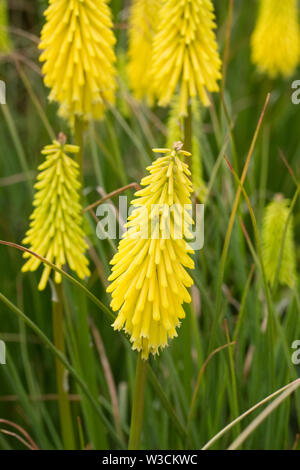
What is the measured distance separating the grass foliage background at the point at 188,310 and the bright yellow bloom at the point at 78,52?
0.68ft

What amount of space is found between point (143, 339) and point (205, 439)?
922mm

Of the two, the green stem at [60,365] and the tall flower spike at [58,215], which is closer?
the tall flower spike at [58,215]

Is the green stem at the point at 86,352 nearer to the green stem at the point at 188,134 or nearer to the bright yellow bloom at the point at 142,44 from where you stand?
the green stem at the point at 188,134

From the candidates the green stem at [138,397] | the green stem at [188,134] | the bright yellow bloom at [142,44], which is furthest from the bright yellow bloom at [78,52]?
the green stem at [138,397]

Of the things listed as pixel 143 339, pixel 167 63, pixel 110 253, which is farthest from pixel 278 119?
pixel 143 339

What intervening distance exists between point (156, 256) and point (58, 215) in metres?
0.59

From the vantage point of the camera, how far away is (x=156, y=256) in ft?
4.39

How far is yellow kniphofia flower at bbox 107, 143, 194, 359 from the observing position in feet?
4.40

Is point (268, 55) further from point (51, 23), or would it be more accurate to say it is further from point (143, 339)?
point (143, 339)

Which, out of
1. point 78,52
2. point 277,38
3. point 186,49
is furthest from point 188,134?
point 277,38

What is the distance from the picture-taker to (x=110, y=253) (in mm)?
2832

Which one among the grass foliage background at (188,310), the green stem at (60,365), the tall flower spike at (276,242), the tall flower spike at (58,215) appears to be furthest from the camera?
the tall flower spike at (276,242)

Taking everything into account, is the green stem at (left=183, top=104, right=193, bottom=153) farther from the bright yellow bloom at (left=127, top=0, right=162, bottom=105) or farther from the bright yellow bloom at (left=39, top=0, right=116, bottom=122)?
the bright yellow bloom at (left=127, top=0, right=162, bottom=105)

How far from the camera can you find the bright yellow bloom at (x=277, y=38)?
3.71m
